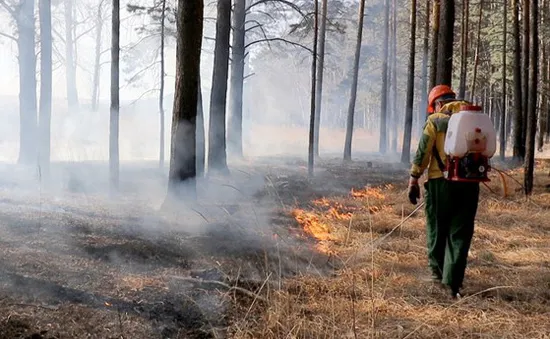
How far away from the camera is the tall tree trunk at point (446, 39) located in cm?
1058

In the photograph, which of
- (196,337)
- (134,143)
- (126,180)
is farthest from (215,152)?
(134,143)

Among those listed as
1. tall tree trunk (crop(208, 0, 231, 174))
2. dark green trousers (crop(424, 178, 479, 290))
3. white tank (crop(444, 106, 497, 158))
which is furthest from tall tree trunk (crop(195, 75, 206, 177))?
white tank (crop(444, 106, 497, 158))

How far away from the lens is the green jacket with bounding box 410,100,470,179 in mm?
4703

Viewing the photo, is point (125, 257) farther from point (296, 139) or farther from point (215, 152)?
point (296, 139)

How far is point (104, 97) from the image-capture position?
51750 millimetres

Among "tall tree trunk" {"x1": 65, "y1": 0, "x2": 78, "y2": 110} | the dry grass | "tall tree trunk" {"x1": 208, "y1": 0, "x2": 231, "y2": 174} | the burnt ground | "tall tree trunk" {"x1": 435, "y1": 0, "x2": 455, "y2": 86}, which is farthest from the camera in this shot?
"tall tree trunk" {"x1": 65, "y1": 0, "x2": 78, "y2": 110}

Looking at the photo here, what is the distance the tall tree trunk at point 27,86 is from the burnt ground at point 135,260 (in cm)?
555

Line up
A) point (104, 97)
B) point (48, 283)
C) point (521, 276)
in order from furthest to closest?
point (104, 97), point (521, 276), point (48, 283)

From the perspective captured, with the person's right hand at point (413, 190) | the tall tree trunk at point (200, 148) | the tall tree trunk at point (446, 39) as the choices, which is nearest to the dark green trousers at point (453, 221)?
the person's right hand at point (413, 190)

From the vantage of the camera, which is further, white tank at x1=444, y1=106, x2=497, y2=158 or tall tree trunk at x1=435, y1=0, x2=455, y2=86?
tall tree trunk at x1=435, y1=0, x2=455, y2=86

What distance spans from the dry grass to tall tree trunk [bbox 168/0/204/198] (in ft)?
7.68

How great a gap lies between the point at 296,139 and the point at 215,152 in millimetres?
25838

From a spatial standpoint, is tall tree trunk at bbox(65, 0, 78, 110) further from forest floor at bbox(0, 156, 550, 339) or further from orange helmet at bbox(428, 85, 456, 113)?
orange helmet at bbox(428, 85, 456, 113)

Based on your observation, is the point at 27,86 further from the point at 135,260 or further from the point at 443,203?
the point at 443,203
